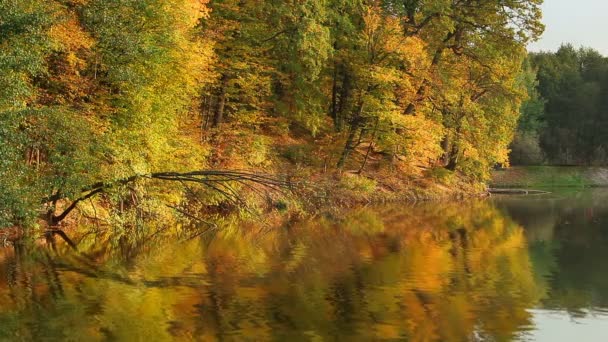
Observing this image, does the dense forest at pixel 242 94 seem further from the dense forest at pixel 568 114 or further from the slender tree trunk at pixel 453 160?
the dense forest at pixel 568 114

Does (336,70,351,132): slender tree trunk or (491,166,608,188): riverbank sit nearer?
(336,70,351,132): slender tree trunk

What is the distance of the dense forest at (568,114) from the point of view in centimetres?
7562

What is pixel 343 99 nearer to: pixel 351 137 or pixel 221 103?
pixel 351 137

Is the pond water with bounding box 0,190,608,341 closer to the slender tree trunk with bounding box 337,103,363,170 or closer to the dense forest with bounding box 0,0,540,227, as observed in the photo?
the dense forest with bounding box 0,0,540,227

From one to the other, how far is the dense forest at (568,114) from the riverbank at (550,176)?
2.62 meters

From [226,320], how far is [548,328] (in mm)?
5819

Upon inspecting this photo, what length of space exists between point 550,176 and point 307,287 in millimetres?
61386

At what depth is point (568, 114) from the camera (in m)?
78.2

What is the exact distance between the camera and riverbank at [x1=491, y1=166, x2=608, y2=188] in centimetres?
6729

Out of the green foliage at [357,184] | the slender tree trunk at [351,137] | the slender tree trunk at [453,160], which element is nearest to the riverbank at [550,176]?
the slender tree trunk at [453,160]

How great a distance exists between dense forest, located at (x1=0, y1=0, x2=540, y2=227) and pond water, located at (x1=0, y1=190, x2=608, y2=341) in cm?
296

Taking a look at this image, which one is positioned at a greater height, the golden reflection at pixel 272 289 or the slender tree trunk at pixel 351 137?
the slender tree trunk at pixel 351 137

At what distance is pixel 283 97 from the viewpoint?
4191cm

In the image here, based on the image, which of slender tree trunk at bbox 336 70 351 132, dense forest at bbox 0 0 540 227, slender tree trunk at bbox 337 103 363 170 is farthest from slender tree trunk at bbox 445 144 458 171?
slender tree trunk at bbox 337 103 363 170
